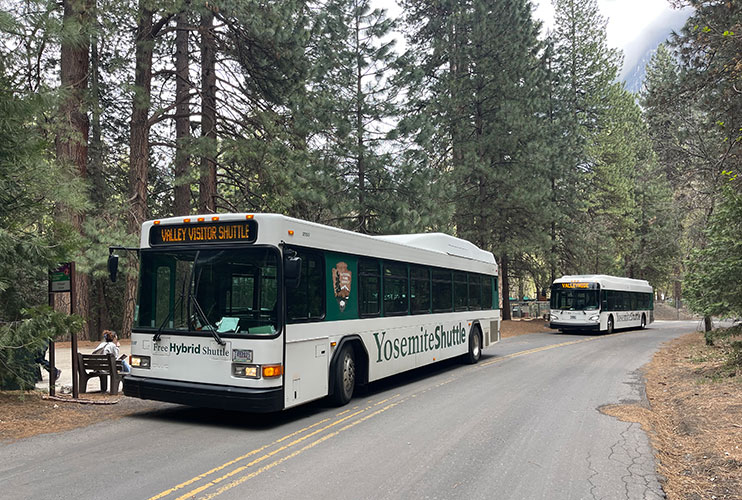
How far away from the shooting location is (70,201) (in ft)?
31.0

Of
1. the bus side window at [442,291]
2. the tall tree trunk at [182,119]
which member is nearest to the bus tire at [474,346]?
the bus side window at [442,291]

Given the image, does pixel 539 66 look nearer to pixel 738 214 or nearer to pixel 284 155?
pixel 284 155

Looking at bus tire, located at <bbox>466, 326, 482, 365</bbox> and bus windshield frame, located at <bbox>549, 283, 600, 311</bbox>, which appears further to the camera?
bus windshield frame, located at <bbox>549, 283, 600, 311</bbox>

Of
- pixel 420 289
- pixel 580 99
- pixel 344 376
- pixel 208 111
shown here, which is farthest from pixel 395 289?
pixel 580 99

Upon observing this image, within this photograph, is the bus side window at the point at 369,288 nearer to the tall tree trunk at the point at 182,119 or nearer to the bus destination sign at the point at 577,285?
the tall tree trunk at the point at 182,119

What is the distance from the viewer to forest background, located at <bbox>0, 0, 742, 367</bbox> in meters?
9.71

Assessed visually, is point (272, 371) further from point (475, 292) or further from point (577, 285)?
point (577, 285)

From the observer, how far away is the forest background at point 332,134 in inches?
382

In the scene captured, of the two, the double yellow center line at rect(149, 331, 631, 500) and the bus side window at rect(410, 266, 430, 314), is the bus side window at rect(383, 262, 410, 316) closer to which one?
the bus side window at rect(410, 266, 430, 314)

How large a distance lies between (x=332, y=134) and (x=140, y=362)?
14595 mm

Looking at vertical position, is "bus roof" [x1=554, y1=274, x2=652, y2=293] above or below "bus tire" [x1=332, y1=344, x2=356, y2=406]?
above

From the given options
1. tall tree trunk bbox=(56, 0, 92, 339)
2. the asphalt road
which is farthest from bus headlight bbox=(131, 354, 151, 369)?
tall tree trunk bbox=(56, 0, 92, 339)

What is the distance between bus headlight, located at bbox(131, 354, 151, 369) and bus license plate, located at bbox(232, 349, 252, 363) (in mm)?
1486

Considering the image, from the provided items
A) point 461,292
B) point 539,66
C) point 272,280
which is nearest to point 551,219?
point 539,66
